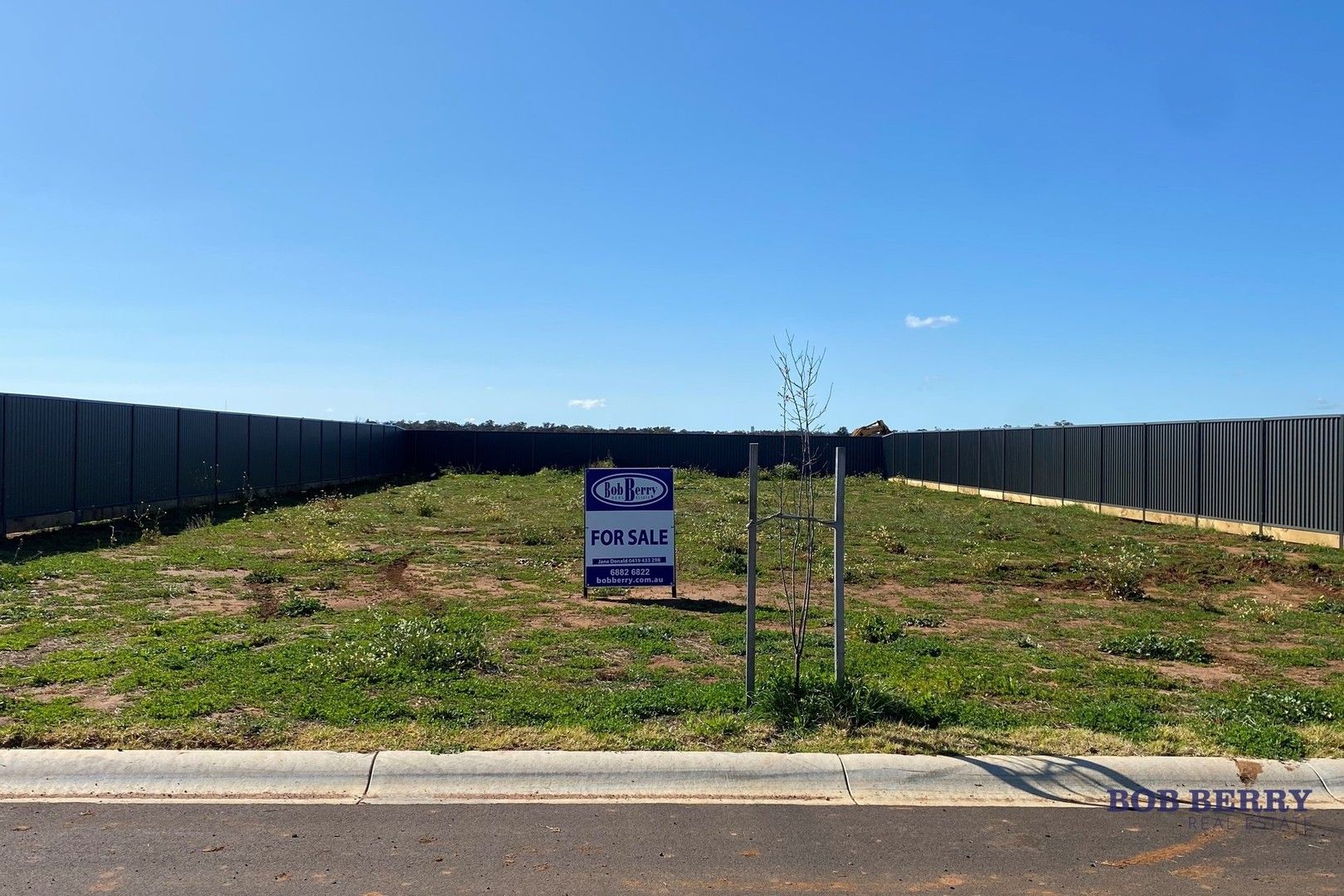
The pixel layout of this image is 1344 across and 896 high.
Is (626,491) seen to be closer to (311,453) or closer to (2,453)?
(2,453)

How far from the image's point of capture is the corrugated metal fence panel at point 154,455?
70.9 feet

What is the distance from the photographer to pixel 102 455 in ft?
66.0

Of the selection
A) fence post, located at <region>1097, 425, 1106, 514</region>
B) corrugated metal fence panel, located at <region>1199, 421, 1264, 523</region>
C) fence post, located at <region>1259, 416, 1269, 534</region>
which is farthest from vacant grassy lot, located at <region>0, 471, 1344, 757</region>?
fence post, located at <region>1097, 425, 1106, 514</region>

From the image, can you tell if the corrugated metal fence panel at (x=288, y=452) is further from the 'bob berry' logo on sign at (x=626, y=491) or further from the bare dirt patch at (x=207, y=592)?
the 'bob berry' logo on sign at (x=626, y=491)

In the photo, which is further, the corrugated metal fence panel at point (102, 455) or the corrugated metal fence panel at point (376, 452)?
the corrugated metal fence panel at point (376, 452)

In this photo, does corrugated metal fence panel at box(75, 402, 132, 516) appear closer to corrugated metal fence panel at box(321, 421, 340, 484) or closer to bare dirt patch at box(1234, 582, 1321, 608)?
corrugated metal fence panel at box(321, 421, 340, 484)

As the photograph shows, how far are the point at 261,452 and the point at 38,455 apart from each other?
11.9 m

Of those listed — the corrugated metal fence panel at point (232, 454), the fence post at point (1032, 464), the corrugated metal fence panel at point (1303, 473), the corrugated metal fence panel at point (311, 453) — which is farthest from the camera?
the corrugated metal fence panel at point (311, 453)

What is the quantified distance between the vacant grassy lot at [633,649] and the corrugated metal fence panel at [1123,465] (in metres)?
8.39

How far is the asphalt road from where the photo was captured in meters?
4.42

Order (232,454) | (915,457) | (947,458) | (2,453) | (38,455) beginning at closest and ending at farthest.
A: (2,453), (38,455), (232,454), (947,458), (915,457)

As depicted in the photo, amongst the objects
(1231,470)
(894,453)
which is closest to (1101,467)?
(1231,470)

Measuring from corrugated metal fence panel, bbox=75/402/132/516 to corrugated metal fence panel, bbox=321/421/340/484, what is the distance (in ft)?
49.4

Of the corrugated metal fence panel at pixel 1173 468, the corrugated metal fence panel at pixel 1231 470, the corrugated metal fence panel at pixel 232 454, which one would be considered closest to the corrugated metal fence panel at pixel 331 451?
the corrugated metal fence panel at pixel 232 454
